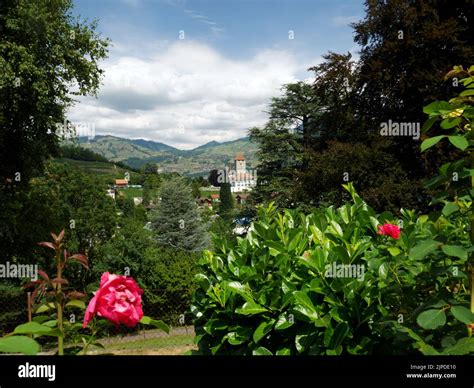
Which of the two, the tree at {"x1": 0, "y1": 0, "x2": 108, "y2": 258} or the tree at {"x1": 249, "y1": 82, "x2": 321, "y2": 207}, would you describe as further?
the tree at {"x1": 249, "y1": 82, "x2": 321, "y2": 207}

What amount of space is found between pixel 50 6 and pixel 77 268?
1134 centimetres

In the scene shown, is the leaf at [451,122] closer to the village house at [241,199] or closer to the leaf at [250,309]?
the leaf at [250,309]

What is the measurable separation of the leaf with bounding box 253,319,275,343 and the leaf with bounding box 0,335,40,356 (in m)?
1.11

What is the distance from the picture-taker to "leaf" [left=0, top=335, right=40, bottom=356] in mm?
1061

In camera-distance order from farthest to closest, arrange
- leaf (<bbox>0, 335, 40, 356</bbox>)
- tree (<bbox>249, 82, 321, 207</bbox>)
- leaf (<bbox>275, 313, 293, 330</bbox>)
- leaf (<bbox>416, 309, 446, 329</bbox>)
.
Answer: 1. tree (<bbox>249, 82, 321, 207</bbox>)
2. leaf (<bbox>275, 313, 293, 330</bbox>)
3. leaf (<bbox>416, 309, 446, 329</bbox>)
4. leaf (<bbox>0, 335, 40, 356</bbox>)

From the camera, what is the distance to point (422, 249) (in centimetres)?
144

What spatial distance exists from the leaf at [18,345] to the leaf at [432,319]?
1127mm

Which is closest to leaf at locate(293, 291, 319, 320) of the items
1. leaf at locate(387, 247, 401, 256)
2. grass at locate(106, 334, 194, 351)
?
leaf at locate(387, 247, 401, 256)

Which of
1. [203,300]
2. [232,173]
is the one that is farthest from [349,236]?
[232,173]

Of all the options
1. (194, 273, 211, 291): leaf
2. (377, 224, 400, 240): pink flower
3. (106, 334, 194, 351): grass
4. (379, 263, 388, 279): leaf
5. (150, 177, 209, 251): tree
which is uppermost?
(377, 224, 400, 240): pink flower

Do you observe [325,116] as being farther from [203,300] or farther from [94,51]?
[203,300]

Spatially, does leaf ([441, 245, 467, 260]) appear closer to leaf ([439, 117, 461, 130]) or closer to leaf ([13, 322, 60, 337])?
leaf ([439, 117, 461, 130])

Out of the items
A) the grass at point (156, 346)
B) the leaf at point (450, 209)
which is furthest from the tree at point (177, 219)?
the leaf at point (450, 209)

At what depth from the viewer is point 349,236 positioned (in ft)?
7.52
